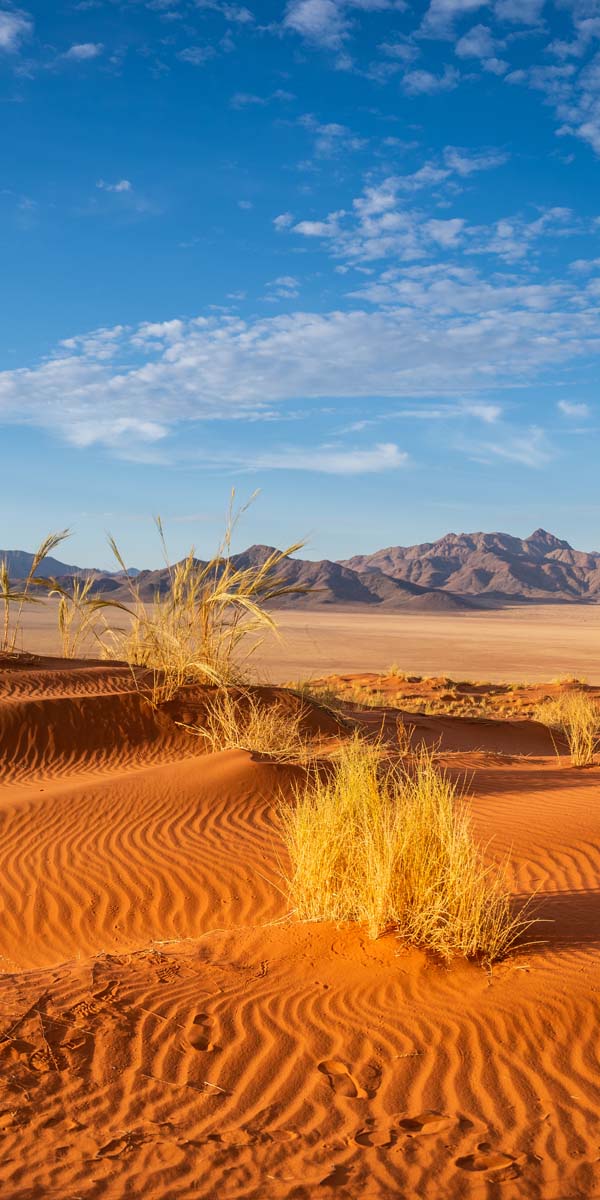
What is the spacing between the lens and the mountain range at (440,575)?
98.5m

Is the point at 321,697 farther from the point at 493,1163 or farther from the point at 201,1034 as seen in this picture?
the point at 493,1163

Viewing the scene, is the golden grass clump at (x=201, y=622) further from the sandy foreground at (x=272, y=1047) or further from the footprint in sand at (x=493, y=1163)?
the footprint in sand at (x=493, y=1163)

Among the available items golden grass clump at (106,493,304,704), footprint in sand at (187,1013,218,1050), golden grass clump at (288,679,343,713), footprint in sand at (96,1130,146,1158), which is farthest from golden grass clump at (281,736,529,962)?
golden grass clump at (288,679,343,713)

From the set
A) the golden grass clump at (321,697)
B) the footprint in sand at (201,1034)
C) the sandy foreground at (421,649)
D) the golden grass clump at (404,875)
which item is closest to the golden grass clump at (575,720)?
the golden grass clump at (321,697)

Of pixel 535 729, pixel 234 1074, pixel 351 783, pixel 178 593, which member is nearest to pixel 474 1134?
pixel 234 1074

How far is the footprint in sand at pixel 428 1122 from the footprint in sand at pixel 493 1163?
0.57 ft

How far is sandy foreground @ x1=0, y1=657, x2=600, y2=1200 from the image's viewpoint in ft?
10.5

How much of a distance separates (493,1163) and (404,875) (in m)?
1.84

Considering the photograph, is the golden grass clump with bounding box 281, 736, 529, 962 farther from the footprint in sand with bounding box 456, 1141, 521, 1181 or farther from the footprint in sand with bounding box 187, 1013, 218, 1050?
the footprint in sand with bounding box 456, 1141, 521, 1181

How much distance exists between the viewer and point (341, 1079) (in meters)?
3.80

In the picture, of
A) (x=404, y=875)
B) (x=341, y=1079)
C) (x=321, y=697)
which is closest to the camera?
(x=341, y=1079)

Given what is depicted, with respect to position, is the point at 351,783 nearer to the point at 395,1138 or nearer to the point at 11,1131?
the point at 395,1138

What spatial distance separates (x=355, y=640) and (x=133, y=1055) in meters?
41.3

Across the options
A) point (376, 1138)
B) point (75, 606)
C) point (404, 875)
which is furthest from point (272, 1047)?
point (75, 606)
